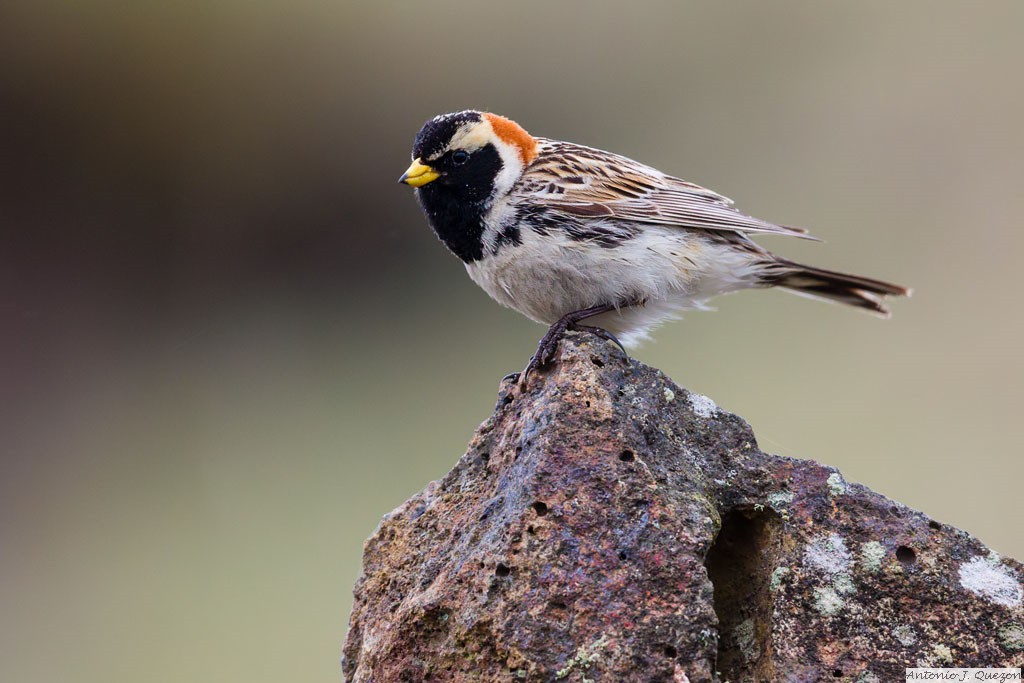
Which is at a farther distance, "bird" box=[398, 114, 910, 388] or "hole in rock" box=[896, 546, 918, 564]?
"bird" box=[398, 114, 910, 388]

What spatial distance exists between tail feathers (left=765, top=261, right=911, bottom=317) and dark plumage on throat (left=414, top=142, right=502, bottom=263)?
4.70 ft

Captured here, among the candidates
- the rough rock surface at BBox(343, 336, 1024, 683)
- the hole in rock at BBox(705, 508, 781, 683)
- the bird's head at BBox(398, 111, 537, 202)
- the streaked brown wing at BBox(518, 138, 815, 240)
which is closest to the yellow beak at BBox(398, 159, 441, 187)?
the bird's head at BBox(398, 111, 537, 202)

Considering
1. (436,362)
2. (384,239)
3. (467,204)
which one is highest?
(384,239)

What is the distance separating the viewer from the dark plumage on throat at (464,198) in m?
5.39

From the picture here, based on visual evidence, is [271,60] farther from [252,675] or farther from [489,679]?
[489,679]

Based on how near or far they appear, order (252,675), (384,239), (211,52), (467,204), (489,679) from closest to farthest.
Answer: (489,679) → (467,204) → (252,675) → (384,239) → (211,52)

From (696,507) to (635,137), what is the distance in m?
7.95

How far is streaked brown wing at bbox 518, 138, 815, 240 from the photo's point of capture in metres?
5.40

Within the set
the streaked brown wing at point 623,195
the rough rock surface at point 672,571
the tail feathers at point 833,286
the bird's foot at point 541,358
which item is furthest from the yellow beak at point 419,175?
the rough rock surface at point 672,571

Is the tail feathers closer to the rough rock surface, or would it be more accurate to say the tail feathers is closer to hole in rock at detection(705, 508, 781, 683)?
the rough rock surface

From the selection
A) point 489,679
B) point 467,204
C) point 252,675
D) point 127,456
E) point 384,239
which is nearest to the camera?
point 489,679

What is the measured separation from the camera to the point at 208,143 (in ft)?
37.9

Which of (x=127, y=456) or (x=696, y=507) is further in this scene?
(x=127, y=456)

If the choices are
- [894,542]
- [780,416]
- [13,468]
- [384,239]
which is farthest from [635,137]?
[894,542]
